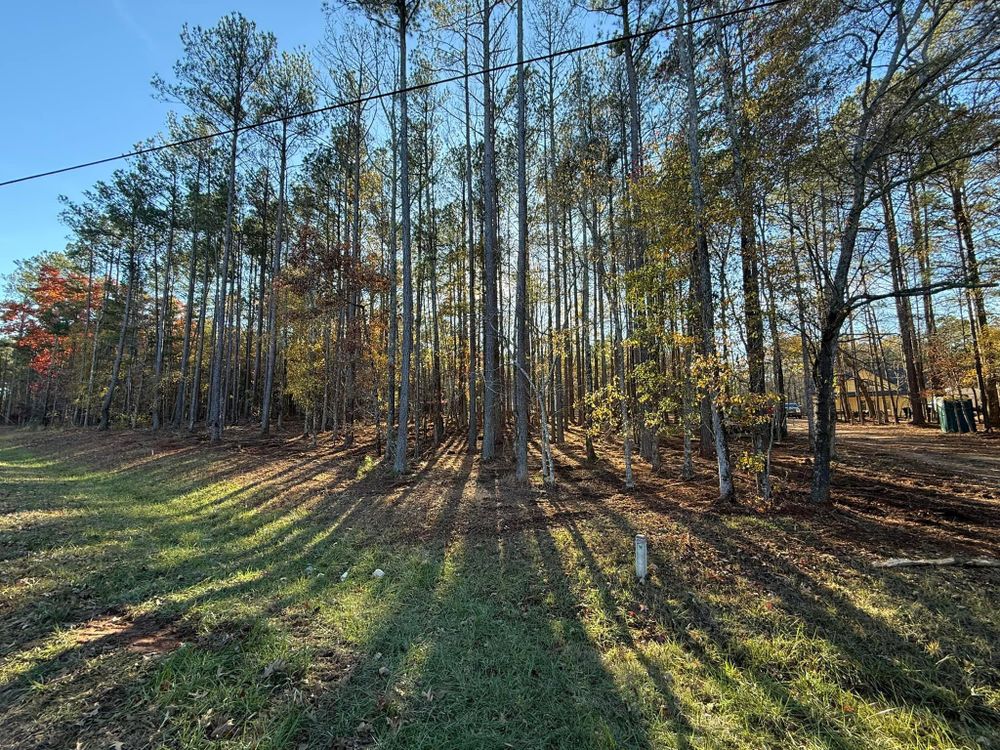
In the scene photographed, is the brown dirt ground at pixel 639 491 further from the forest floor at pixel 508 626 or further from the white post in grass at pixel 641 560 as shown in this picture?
the white post in grass at pixel 641 560

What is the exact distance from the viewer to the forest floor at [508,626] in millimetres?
2283

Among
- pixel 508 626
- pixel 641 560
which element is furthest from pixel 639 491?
pixel 508 626

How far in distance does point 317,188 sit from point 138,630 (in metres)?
18.1

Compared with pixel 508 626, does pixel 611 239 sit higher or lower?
higher

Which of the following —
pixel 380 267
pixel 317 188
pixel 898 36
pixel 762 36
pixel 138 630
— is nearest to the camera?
pixel 138 630

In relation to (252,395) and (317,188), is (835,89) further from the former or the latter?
(252,395)

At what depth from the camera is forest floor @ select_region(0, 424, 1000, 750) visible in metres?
2.28

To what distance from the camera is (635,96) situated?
9508 millimetres

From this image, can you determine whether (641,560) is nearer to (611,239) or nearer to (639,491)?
(639,491)

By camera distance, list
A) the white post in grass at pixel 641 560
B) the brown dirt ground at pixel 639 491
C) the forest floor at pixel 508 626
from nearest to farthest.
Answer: the forest floor at pixel 508 626 < the white post in grass at pixel 641 560 < the brown dirt ground at pixel 639 491

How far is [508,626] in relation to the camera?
11.0 ft

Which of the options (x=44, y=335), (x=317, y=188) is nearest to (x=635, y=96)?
(x=317, y=188)

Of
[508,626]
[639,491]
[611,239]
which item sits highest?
[611,239]

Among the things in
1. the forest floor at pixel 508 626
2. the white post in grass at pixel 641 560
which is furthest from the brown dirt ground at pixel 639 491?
the white post in grass at pixel 641 560
